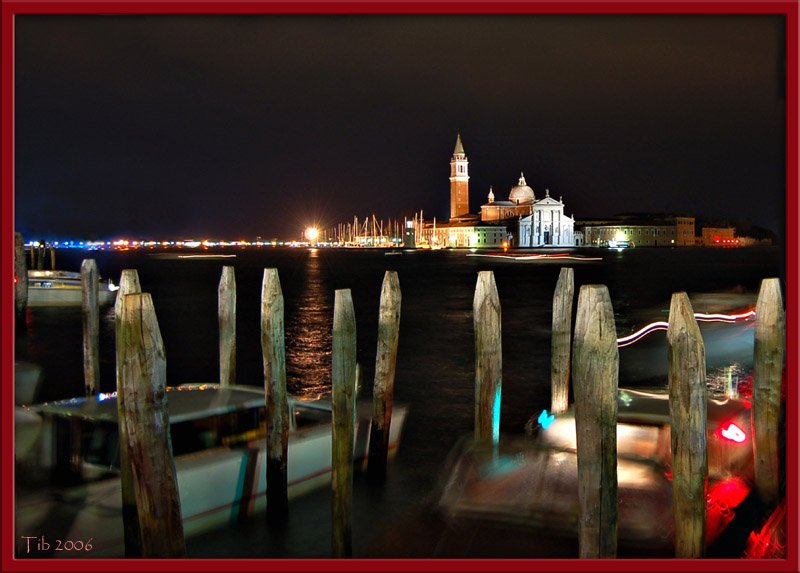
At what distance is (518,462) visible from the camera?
604cm

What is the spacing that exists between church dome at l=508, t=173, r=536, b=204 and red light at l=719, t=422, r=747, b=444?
107180 millimetres

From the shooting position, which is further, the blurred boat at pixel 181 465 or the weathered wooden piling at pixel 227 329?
the weathered wooden piling at pixel 227 329

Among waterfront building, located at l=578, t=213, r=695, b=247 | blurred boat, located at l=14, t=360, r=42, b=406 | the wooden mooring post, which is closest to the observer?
the wooden mooring post

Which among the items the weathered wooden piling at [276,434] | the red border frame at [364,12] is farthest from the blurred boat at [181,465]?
the red border frame at [364,12]

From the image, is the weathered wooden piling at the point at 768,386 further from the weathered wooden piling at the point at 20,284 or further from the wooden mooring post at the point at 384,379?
the weathered wooden piling at the point at 20,284

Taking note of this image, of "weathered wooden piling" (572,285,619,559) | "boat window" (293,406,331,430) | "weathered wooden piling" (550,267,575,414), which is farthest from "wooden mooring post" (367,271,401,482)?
"weathered wooden piling" (572,285,619,559)

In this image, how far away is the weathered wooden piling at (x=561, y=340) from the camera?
24.2ft

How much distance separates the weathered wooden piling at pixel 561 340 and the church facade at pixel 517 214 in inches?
3732

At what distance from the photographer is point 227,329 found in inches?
311

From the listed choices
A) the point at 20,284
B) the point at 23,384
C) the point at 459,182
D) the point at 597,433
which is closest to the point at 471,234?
the point at 459,182

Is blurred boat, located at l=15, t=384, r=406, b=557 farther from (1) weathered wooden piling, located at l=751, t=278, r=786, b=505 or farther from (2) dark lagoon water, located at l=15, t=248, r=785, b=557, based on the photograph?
(1) weathered wooden piling, located at l=751, t=278, r=786, b=505

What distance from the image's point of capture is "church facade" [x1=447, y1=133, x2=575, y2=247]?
331ft

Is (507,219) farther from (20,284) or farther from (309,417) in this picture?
(309,417)

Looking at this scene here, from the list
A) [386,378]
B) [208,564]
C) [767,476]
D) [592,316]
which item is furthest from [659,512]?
[208,564]
